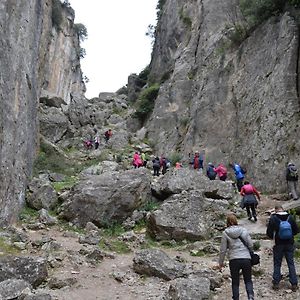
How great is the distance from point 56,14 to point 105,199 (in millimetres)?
38360

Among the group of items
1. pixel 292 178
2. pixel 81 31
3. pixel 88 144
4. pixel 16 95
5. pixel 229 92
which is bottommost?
pixel 292 178

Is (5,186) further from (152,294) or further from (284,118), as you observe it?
(284,118)

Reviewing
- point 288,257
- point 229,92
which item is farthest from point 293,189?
point 229,92

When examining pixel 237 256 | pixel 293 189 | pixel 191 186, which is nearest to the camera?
pixel 237 256

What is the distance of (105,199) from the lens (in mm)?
15047

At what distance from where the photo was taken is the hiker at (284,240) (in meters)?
8.16

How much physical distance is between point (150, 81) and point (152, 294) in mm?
35772

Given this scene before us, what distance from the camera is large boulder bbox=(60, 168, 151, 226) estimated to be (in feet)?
48.4

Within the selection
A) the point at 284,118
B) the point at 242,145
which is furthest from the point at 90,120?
the point at 284,118

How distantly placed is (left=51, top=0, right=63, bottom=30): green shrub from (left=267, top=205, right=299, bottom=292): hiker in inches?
1742

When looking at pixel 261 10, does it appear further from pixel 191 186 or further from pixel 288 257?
pixel 288 257

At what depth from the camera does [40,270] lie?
879 cm

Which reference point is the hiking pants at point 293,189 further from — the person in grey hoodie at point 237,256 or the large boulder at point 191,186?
the person in grey hoodie at point 237,256

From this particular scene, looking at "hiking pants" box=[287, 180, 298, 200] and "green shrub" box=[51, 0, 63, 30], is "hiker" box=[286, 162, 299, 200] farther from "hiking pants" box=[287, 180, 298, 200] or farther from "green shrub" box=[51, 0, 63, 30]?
"green shrub" box=[51, 0, 63, 30]
